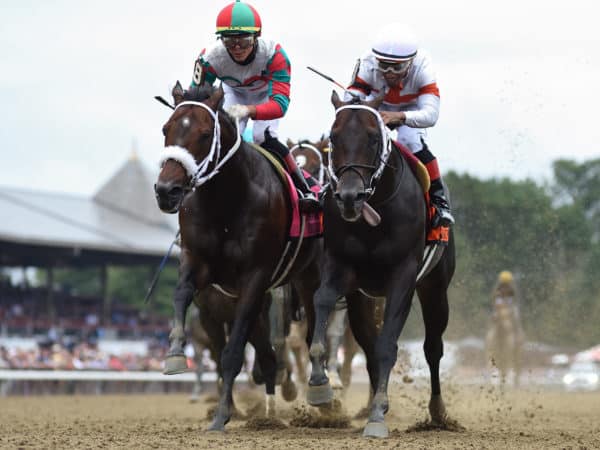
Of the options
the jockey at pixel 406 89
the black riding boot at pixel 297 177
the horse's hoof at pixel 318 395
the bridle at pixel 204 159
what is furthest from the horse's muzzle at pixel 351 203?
the black riding boot at pixel 297 177

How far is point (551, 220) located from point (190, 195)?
809 centimetres

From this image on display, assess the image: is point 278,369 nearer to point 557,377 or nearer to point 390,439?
point 390,439

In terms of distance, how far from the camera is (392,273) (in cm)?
822

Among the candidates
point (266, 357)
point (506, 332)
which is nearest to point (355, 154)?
point (266, 357)

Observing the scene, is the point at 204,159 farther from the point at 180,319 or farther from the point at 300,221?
the point at 300,221

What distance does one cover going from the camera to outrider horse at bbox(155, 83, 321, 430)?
823cm

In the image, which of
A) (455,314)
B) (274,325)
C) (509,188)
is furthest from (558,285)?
(509,188)

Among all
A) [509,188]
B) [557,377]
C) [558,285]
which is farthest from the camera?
[509,188]

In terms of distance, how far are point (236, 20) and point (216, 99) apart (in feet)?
2.62

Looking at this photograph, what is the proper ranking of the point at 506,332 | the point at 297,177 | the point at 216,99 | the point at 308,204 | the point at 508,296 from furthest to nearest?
the point at 506,332 < the point at 508,296 < the point at 297,177 < the point at 308,204 < the point at 216,99

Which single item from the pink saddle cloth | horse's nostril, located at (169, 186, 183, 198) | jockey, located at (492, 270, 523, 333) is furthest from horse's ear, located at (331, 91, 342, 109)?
jockey, located at (492, 270, 523, 333)

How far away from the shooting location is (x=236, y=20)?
8.95 m

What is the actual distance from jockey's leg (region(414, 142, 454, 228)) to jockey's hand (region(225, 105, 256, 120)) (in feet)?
4.45

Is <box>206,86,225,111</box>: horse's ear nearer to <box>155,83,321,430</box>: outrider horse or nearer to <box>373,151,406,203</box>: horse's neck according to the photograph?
<box>155,83,321,430</box>: outrider horse
